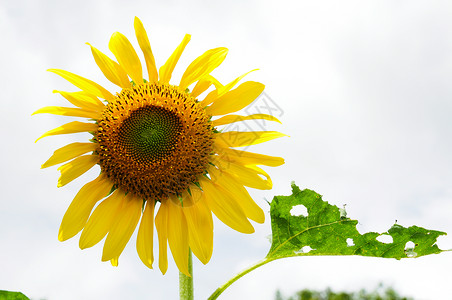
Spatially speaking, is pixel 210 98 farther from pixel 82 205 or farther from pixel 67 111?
pixel 82 205

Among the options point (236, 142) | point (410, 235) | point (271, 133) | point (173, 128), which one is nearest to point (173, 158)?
point (173, 128)

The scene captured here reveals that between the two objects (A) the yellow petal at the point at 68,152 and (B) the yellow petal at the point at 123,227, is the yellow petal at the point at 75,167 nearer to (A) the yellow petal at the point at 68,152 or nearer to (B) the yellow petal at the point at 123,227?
(A) the yellow petal at the point at 68,152

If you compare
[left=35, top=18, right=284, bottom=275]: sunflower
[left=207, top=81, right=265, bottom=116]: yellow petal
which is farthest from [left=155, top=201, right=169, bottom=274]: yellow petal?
[left=207, top=81, right=265, bottom=116]: yellow petal

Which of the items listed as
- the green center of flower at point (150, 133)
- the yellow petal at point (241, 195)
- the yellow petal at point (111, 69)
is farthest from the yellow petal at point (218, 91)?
the yellow petal at point (111, 69)

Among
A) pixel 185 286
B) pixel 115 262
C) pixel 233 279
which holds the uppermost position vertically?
pixel 233 279

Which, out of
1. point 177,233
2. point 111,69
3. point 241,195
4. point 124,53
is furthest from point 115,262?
point 124,53

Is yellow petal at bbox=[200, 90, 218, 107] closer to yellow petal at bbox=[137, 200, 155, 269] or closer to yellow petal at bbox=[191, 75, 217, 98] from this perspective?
yellow petal at bbox=[191, 75, 217, 98]
